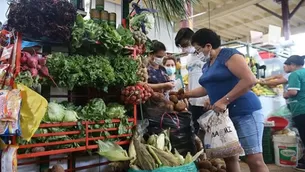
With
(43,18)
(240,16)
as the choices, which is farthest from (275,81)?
(240,16)

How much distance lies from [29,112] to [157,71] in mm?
1315

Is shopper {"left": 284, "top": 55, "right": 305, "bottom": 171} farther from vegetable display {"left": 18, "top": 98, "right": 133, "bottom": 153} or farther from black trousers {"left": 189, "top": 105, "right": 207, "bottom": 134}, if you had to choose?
vegetable display {"left": 18, "top": 98, "right": 133, "bottom": 153}

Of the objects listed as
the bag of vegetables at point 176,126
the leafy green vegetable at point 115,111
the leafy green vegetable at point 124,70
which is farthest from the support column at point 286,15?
Answer: the leafy green vegetable at point 115,111

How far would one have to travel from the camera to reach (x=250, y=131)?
184 centimetres

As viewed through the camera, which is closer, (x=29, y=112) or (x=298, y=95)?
(x=29, y=112)

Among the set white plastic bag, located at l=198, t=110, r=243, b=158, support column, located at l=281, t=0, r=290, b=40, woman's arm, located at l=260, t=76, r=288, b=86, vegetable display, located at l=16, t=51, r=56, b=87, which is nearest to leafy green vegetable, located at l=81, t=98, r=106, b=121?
vegetable display, located at l=16, t=51, r=56, b=87

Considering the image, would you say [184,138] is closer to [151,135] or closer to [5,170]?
[151,135]

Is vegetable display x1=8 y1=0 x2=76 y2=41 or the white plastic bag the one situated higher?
vegetable display x1=8 y1=0 x2=76 y2=41

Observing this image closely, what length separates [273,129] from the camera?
4117 millimetres

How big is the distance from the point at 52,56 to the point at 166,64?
1.43 metres

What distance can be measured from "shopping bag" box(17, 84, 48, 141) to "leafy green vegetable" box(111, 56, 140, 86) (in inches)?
25.1

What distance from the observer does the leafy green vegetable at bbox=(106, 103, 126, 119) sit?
2086mm

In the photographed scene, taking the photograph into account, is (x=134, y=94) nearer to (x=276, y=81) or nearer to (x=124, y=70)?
(x=124, y=70)

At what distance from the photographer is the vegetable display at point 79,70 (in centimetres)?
182
